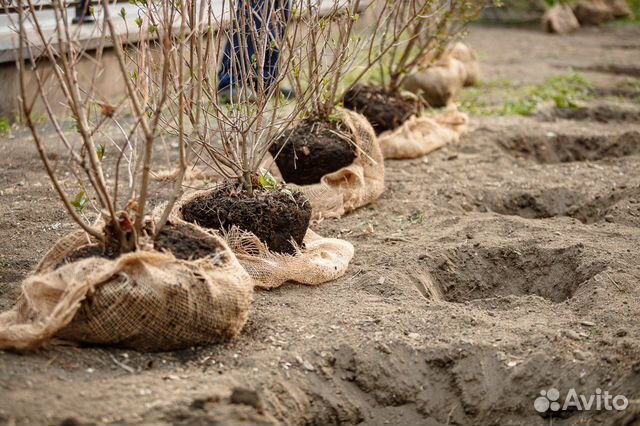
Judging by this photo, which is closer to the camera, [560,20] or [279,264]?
[279,264]

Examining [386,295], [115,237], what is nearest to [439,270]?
[386,295]

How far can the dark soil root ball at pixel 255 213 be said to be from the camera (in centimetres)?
412

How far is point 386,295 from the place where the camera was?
3.97 m

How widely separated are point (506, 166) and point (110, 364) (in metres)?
3.92

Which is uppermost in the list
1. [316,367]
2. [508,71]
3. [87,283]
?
[87,283]

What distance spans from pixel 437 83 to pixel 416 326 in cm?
458

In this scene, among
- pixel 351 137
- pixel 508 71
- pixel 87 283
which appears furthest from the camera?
pixel 508 71

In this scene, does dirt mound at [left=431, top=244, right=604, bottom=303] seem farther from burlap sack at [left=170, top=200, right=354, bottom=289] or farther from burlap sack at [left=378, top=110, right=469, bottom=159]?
burlap sack at [left=378, top=110, right=469, bottom=159]

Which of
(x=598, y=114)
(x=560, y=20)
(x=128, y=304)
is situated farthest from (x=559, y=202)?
(x=560, y=20)

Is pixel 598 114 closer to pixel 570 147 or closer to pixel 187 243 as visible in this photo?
pixel 570 147

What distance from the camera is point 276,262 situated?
4035 mm

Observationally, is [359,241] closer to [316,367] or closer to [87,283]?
[316,367]

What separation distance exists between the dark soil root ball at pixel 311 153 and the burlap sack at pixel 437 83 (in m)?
2.47

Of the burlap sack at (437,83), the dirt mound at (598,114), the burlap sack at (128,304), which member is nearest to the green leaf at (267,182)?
the burlap sack at (128,304)
